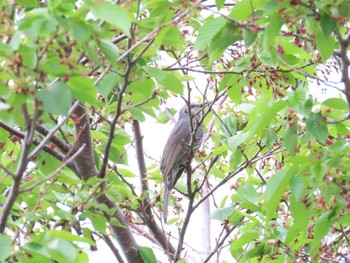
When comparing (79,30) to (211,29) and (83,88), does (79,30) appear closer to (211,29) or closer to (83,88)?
(83,88)

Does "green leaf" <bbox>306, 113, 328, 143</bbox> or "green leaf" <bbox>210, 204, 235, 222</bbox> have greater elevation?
"green leaf" <bbox>210, 204, 235, 222</bbox>

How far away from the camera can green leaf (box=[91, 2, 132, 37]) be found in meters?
2.82

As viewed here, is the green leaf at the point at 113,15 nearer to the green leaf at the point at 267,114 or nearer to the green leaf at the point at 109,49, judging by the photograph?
the green leaf at the point at 109,49

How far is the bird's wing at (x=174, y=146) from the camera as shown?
7148 millimetres

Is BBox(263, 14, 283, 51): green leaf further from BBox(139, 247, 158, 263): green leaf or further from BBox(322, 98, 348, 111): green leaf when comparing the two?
BBox(139, 247, 158, 263): green leaf

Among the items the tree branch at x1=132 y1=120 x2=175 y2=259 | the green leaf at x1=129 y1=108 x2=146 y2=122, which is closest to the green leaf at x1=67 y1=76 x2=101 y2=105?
the green leaf at x1=129 y1=108 x2=146 y2=122

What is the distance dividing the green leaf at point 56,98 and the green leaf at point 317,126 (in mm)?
1190

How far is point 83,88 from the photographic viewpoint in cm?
296

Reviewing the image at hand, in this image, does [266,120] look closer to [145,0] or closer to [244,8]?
[244,8]

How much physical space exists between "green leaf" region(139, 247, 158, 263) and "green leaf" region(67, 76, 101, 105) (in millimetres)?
2252

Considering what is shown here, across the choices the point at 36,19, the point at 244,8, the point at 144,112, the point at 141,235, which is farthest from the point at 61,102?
the point at 141,235

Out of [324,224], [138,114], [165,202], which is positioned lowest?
[324,224]

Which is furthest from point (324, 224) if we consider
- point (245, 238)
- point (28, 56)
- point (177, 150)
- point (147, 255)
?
Answer: point (177, 150)

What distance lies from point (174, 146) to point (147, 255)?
9.06 feet
